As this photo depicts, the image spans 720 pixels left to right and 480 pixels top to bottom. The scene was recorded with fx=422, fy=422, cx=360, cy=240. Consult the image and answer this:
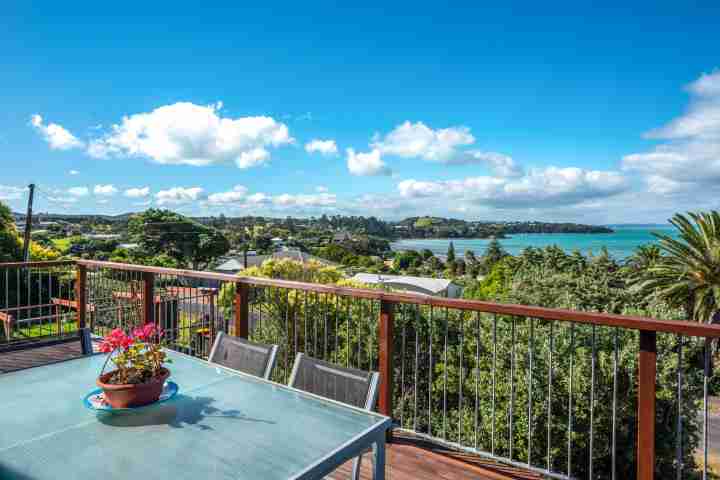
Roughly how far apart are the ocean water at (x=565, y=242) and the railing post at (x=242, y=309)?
2658 cm

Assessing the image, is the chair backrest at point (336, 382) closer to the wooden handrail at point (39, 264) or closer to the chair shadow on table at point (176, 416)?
the chair shadow on table at point (176, 416)

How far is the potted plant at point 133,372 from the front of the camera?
165 cm

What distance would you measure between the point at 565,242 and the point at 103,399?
40.8 m

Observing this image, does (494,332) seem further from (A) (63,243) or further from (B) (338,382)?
(A) (63,243)

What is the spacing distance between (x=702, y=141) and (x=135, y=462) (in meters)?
36.8

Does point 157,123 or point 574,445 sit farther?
point 157,123

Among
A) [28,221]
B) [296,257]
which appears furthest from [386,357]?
[28,221]

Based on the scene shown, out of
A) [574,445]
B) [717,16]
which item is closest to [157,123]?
[574,445]

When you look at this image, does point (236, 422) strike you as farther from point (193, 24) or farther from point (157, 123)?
point (157, 123)

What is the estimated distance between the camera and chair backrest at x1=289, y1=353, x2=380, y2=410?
1.83 metres

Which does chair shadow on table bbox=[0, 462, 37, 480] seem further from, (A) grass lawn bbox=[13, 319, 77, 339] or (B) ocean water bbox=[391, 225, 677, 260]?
(B) ocean water bbox=[391, 225, 677, 260]

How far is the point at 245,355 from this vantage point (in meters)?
2.30

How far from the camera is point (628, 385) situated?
748 cm

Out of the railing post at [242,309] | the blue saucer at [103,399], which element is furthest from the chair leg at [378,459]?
the railing post at [242,309]
